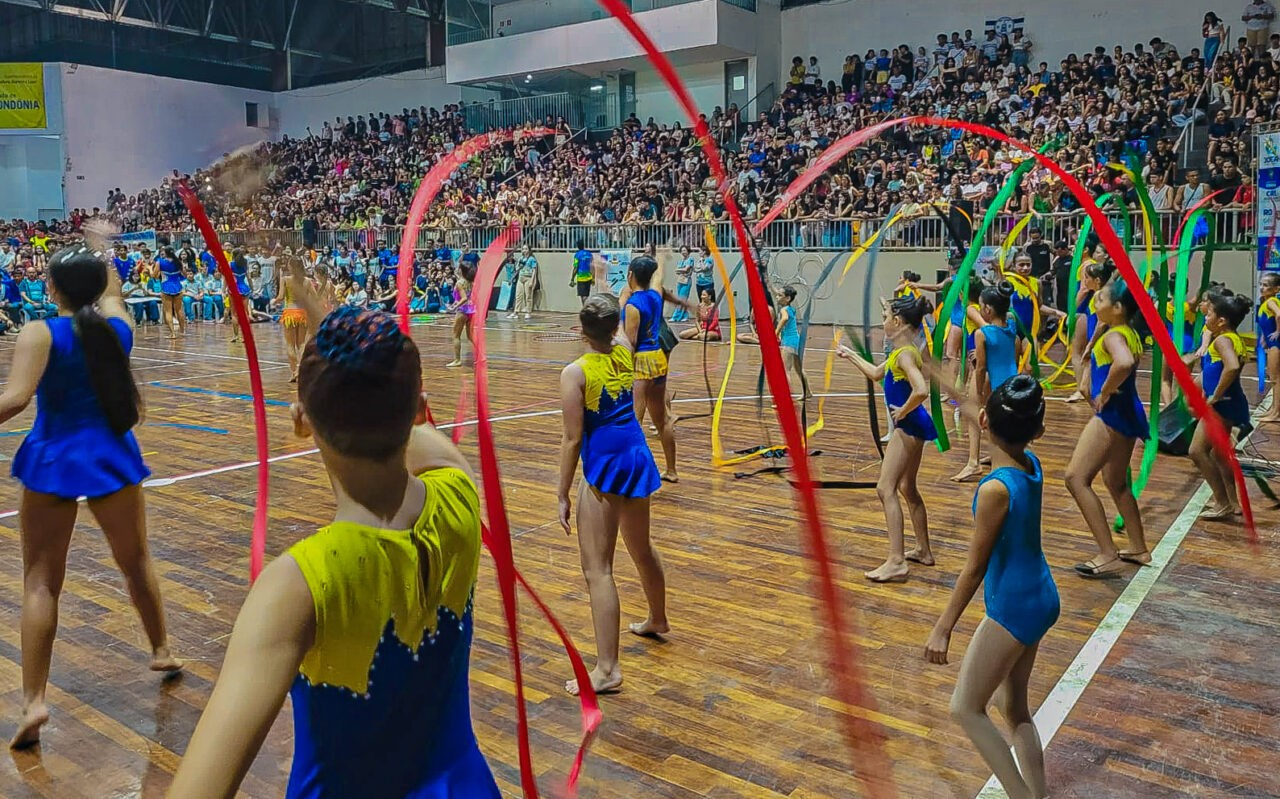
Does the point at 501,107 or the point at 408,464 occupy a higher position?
the point at 501,107

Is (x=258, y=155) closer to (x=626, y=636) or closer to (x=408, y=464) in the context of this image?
(x=408, y=464)

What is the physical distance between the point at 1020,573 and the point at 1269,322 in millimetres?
8931

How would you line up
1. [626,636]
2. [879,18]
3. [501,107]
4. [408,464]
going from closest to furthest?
[408,464], [626,636], [879,18], [501,107]

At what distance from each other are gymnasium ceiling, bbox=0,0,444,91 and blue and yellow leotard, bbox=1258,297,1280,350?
27214 mm

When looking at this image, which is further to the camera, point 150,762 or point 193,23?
A: point 193,23

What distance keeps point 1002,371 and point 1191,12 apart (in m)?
18.0

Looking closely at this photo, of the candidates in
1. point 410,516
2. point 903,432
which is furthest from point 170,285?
point 410,516

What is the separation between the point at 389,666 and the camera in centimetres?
138

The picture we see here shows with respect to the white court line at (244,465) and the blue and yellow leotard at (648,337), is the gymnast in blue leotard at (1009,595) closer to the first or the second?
the white court line at (244,465)

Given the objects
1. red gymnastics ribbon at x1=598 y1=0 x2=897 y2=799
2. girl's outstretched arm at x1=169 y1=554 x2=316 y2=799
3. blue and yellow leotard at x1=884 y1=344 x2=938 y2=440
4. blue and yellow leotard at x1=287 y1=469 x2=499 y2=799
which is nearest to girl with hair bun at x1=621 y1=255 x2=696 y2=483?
blue and yellow leotard at x1=884 y1=344 x2=938 y2=440

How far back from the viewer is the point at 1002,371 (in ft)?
20.2

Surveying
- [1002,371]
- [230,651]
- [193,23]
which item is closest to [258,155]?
[230,651]

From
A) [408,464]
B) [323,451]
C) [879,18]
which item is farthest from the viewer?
[879,18]

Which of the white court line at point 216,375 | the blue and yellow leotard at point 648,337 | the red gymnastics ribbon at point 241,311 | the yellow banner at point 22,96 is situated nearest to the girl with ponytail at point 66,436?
the red gymnastics ribbon at point 241,311
